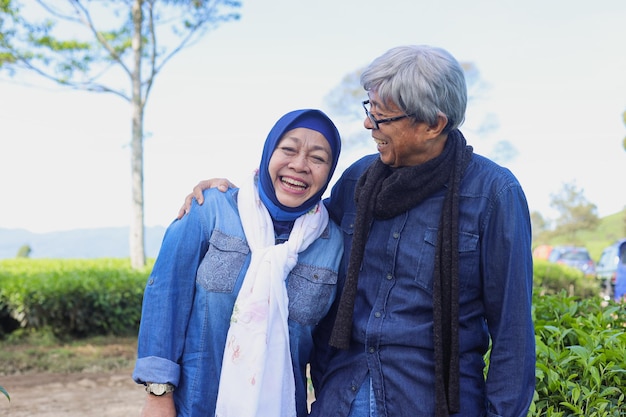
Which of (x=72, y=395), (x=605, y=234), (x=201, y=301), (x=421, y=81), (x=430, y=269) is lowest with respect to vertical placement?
(x=605, y=234)

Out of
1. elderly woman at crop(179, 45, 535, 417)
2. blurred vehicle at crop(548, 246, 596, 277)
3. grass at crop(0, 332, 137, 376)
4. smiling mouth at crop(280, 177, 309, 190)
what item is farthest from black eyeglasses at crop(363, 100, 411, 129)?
blurred vehicle at crop(548, 246, 596, 277)

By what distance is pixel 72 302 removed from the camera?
8.06 meters

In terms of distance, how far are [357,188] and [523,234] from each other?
0.51 meters

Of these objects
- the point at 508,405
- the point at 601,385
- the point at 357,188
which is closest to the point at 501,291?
the point at 508,405

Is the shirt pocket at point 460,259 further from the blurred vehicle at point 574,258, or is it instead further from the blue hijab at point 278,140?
the blurred vehicle at point 574,258

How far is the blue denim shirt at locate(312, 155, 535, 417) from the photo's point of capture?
1874 mm

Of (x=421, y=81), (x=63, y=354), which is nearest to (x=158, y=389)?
(x=421, y=81)

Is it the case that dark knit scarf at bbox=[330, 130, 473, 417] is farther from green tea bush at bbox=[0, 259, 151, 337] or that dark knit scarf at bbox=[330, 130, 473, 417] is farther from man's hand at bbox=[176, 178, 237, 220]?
green tea bush at bbox=[0, 259, 151, 337]

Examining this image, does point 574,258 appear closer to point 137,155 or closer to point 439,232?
point 137,155

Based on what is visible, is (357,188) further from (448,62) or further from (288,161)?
(448,62)

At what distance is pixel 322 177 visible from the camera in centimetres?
219

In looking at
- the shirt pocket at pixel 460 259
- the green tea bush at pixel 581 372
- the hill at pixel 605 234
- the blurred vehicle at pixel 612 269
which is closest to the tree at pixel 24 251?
the blurred vehicle at pixel 612 269

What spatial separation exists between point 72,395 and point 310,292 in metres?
4.65

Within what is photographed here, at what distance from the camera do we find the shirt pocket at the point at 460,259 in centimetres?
192
